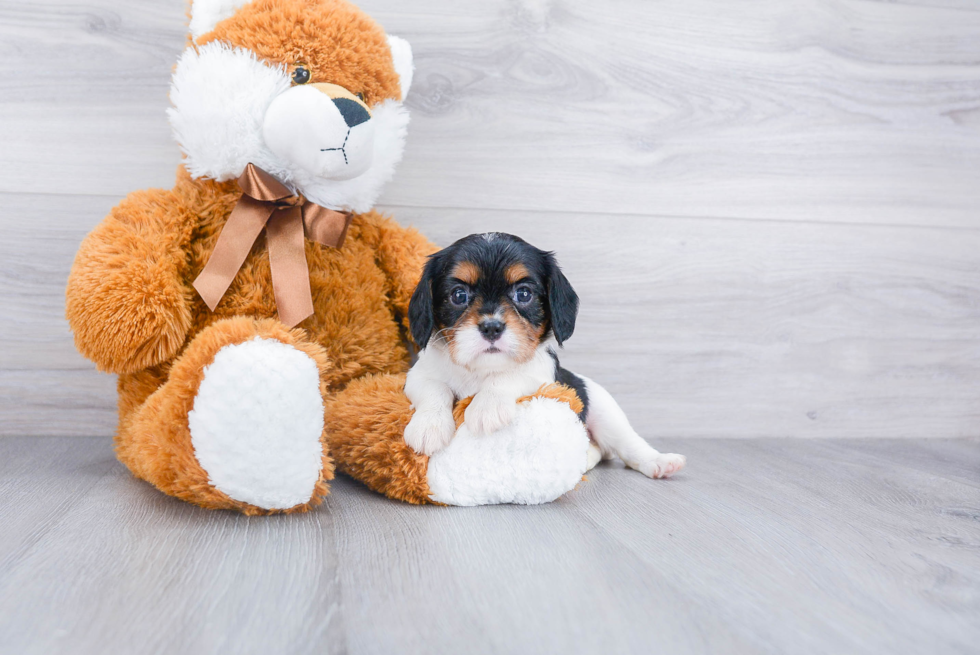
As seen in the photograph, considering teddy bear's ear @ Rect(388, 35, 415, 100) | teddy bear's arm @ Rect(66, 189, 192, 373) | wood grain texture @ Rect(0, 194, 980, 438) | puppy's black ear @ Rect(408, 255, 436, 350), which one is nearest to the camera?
teddy bear's arm @ Rect(66, 189, 192, 373)

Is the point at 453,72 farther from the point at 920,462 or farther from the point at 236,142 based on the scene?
the point at 920,462

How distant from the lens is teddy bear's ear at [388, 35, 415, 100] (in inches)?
60.9

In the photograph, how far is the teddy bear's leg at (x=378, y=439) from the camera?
1.32 metres

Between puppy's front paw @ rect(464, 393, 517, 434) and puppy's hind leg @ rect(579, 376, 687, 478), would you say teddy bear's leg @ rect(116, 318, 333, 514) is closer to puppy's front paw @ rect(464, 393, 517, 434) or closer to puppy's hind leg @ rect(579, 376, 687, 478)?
puppy's front paw @ rect(464, 393, 517, 434)

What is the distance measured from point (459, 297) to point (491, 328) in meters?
0.13

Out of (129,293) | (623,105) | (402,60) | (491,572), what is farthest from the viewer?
(623,105)

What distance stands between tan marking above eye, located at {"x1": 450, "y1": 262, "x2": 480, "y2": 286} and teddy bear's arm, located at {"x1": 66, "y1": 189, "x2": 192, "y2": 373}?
553 mm

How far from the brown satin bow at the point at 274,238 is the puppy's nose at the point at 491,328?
386 mm

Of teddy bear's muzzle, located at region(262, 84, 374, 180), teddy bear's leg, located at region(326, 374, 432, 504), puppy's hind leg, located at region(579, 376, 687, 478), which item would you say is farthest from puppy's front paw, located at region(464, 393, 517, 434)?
teddy bear's muzzle, located at region(262, 84, 374, 180)

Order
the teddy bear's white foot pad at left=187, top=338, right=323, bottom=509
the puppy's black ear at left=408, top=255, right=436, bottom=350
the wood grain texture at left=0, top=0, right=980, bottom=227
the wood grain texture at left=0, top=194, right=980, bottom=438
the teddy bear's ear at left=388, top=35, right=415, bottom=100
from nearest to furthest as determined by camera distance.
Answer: the teddy bear's white foot pad at left=187, top=338, right=323, bottom=509 → the puppy's black ear at left=408, top=255, right=436, bottom=350 → the teddy bear's ear at left=388, top=35, right=415, bottom=100 → the wood grain texture at left=0, top=0, right=980, bottom=227 → the wood grain texture at left=0, top=194, right=980, bottom=438

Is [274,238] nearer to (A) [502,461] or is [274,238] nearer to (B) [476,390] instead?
(B) [476,390]

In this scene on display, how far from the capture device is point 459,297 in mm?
1371

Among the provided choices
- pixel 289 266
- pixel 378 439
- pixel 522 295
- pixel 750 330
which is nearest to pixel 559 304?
pixel 522 295

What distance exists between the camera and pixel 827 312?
6.93 ft
